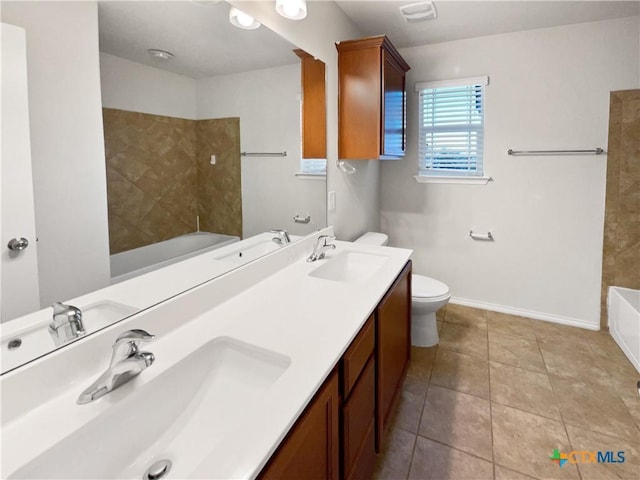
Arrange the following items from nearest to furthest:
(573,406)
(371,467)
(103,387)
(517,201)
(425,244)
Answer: (103,387)
(371,467)
(573,406)
(517,201)
(425,244)

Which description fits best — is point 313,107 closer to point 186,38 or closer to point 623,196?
point 186,38

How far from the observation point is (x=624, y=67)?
262cm

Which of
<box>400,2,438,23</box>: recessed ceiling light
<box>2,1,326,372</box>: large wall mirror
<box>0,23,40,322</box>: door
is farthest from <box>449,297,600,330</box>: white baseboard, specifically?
<box>0,23,40,322</box>: door

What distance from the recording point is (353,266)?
220 centimetres

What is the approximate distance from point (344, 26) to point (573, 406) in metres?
2.82

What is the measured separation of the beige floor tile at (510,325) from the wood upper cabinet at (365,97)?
5.60 ft

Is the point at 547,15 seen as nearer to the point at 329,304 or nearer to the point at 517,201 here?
the point at 517,201

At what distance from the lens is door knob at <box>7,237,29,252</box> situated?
31.5 inches

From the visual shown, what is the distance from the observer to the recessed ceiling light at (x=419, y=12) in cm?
242

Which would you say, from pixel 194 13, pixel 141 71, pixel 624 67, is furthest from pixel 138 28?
pixel 624 67

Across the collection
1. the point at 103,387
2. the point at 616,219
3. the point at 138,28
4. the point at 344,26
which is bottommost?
the point at 103,387

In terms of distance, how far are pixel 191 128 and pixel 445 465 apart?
5.93ft

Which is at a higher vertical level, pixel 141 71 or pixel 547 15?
pixel 547 15

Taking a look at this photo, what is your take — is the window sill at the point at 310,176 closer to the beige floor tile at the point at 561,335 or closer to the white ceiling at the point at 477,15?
the white ceiling at the point at 477,15
